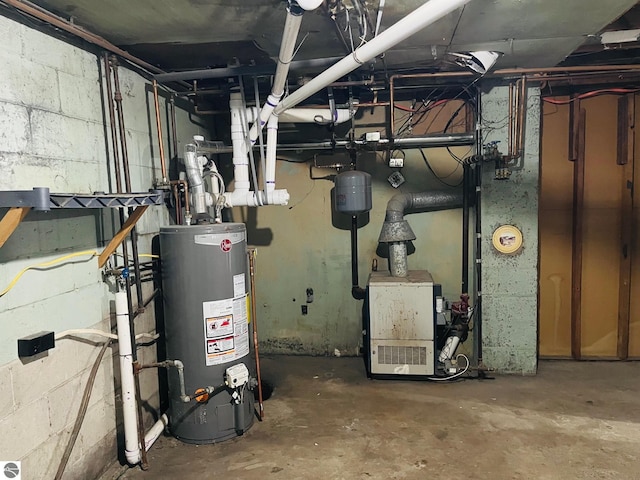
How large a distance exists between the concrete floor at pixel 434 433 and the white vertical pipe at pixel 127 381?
15 cm

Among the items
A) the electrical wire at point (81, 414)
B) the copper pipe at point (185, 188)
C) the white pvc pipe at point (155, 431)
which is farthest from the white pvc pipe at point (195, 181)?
the white pvc pipe at point (155, 431)

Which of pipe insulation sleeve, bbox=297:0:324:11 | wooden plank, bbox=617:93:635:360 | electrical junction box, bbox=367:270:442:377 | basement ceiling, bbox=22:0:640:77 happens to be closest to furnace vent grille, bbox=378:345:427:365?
electrical junction box, bbox=367:270:442:377

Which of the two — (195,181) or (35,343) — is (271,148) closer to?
(195,181)

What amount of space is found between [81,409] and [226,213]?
2.09 m

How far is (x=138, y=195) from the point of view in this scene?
6.53 feet

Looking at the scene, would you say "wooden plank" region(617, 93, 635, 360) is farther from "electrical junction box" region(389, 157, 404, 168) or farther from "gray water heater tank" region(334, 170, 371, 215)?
"gray water heater tank" region(334, 170, 371, 215)

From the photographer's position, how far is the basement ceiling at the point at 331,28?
198cm

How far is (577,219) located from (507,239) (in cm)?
77

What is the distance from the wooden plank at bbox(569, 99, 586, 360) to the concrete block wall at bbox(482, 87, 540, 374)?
567 mm

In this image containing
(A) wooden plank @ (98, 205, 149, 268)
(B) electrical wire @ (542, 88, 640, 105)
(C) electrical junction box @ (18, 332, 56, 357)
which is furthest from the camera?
(B) electrical wire @ (542, 88, 640, 105)

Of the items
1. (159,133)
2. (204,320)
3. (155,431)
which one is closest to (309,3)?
(159,133)

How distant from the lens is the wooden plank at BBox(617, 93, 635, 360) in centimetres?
346

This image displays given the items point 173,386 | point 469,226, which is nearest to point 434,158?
point 469,226

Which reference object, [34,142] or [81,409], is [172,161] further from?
[81,409]
